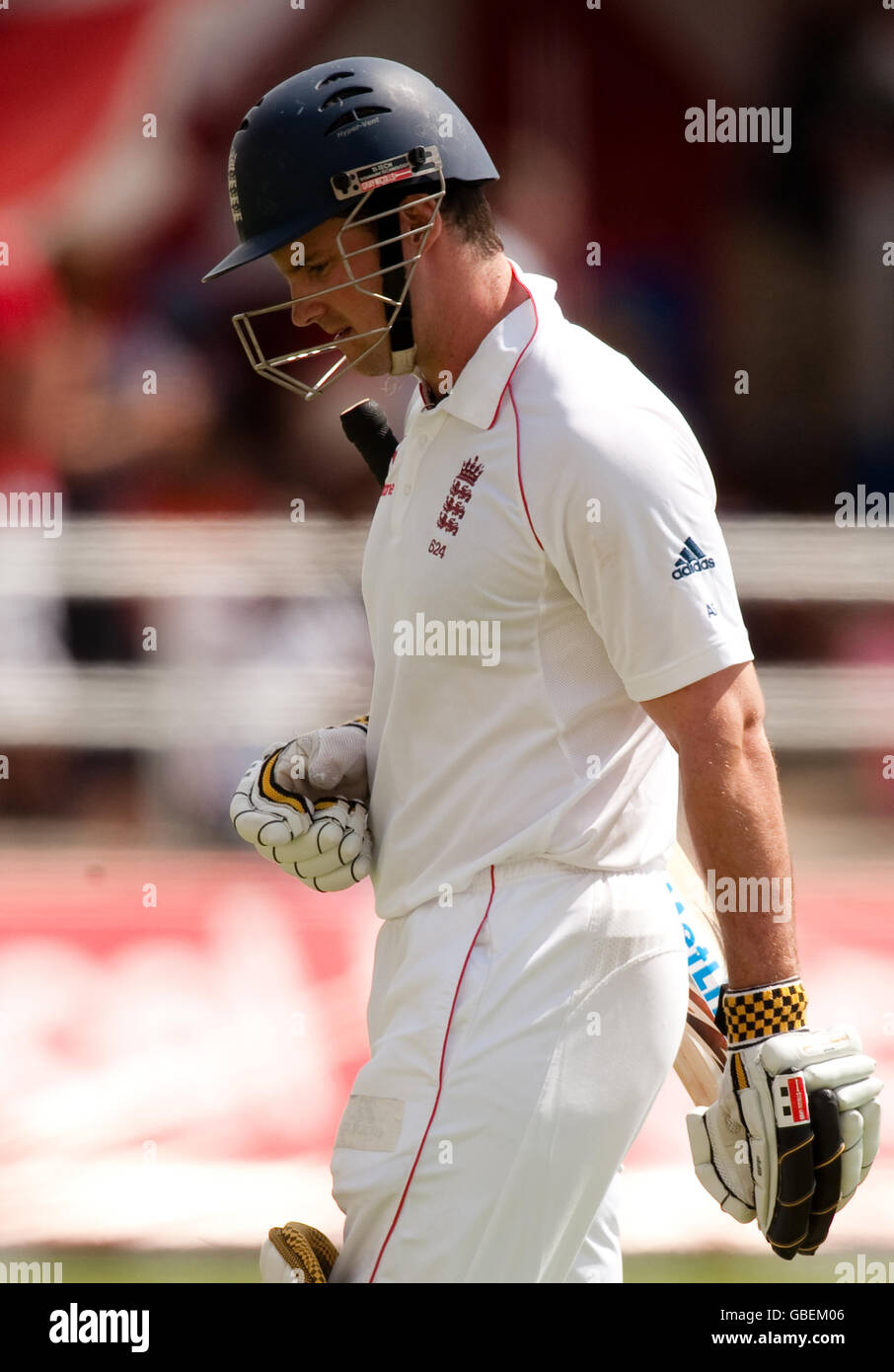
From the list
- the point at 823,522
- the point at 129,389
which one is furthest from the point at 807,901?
the point at 129,389

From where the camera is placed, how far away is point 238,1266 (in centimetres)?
341

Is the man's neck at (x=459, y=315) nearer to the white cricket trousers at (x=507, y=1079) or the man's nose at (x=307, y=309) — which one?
the man's nose at (x=307, y=309)

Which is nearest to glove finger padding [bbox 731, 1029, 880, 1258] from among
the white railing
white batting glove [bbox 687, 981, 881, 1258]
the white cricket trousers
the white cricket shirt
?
white batting glove [bbox 687, 981, 881, 1258]

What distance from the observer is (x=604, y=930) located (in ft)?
6.59

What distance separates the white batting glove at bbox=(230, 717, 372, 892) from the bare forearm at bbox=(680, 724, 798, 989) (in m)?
0.49

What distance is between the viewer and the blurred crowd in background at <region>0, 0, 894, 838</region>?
636 cm

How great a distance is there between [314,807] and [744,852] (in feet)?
2.06

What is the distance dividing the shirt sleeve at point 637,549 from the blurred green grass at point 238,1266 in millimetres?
1819

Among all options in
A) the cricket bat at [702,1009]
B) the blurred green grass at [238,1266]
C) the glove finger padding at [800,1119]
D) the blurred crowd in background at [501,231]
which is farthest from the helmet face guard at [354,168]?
the blurred crowd in background at [501,231]

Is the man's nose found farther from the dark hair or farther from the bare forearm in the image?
the bare forearm

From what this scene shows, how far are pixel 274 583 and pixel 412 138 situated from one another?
425cm

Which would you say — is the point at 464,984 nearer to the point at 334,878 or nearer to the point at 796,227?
the point at 334,878

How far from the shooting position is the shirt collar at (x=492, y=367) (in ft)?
6.76

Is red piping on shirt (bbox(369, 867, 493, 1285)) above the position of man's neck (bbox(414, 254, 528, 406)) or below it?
below
